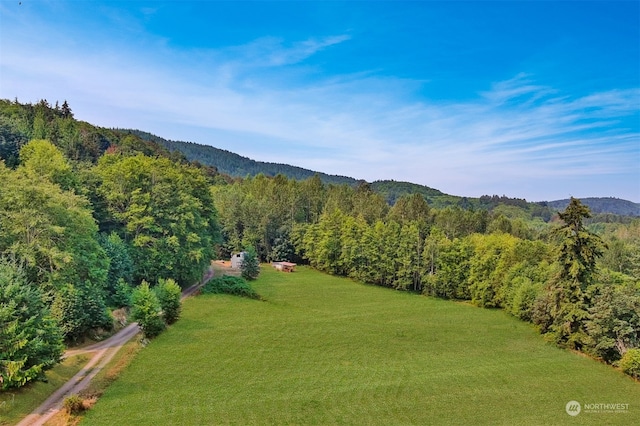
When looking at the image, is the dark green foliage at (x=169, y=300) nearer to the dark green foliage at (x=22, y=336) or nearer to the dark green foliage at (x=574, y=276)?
the dark green foliage at (x=22, y=336)

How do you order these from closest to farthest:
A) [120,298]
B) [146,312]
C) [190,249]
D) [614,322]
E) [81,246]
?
[146,312], [81,246], [614,322], [120,298], [190,249]

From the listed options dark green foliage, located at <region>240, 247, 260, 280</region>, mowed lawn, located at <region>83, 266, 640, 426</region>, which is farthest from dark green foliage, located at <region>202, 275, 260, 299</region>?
dark green foliage, located at <region>240, 247, 260, 280</region>

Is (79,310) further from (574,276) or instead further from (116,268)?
(574,276)

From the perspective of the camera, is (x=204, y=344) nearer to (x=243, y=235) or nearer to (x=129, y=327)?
(x=129, y=327)

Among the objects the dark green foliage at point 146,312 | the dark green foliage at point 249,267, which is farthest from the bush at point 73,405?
the dark green foliage at point 249,267

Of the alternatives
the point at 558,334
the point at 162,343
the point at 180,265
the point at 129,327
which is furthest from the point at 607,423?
the point at 180,265

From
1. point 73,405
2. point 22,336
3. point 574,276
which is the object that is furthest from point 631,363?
point 22,336

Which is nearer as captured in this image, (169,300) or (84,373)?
(84,373)
